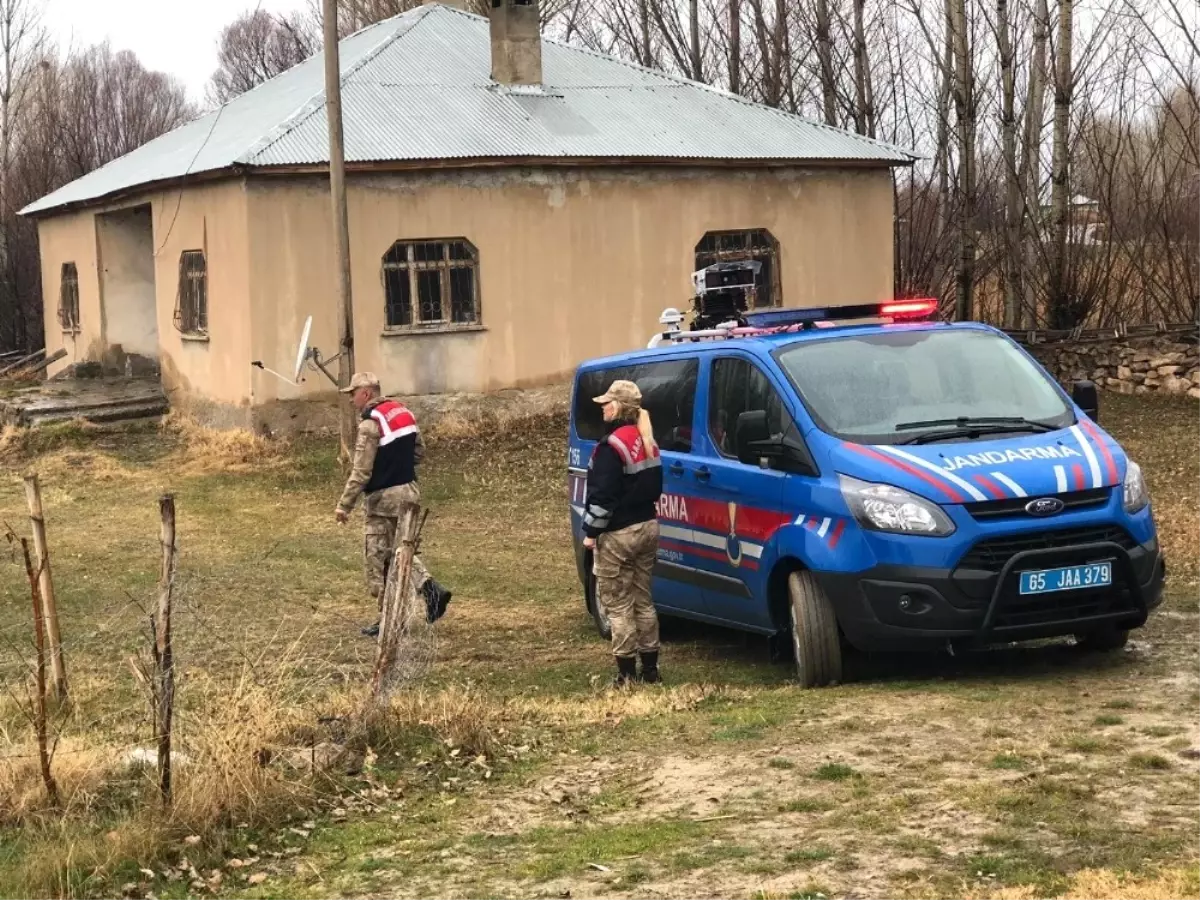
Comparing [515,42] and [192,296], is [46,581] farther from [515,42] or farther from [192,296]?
[515,42]

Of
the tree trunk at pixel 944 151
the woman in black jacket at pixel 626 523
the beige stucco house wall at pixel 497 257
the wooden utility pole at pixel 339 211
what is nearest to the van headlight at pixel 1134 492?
the woman in black jacket at pixel 626 523

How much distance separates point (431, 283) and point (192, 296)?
395cm

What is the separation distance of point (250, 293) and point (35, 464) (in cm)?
359

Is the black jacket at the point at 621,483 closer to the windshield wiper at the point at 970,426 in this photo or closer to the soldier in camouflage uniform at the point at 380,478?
the windshield wiper at the point at 970,426

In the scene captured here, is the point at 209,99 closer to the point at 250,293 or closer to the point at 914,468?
the point at 250,293

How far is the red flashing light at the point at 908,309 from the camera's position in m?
9.27

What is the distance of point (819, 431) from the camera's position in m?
8.16

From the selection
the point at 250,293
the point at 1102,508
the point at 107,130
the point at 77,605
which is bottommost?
the point at 77,605

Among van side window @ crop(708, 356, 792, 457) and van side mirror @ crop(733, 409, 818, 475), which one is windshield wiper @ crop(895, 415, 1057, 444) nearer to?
van side mirror @ crop(733, 409, 818, 475)

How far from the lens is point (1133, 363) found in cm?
2141

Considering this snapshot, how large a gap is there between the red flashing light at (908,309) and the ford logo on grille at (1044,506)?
6.53ft

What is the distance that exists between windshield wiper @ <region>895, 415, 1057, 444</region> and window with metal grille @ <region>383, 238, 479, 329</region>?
45.2 ft

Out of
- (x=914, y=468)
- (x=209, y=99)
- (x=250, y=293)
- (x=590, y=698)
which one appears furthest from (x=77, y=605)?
(x=209, y=99)

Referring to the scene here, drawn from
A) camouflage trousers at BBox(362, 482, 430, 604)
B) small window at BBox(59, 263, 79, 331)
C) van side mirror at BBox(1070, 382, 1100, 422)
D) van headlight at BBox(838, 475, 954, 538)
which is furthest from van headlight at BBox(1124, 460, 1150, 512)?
small window at BBox(59, 263, 79, 331)
